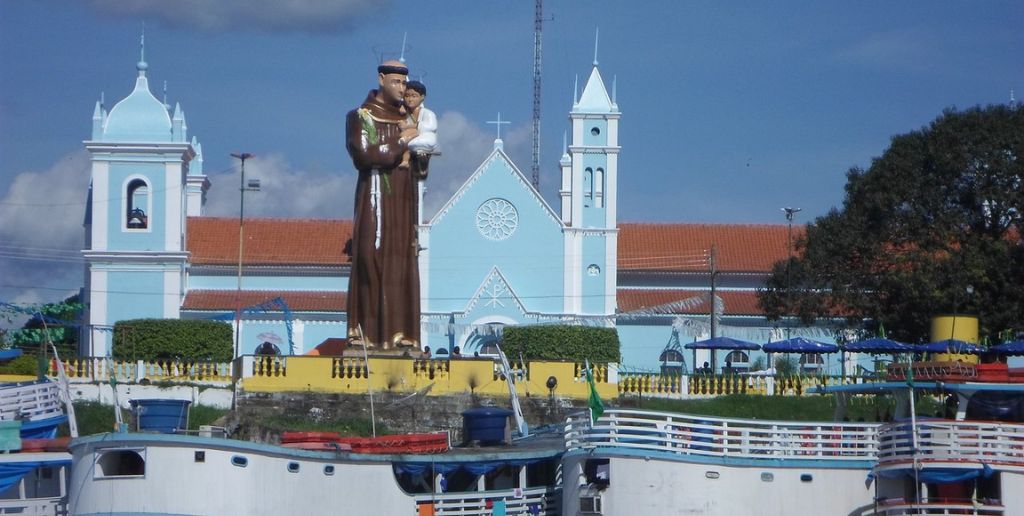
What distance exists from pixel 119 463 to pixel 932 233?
3052 cm

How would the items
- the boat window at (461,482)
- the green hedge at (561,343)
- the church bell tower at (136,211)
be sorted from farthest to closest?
the church bell tower at (136,211), the green hedge at (561,343), the boat window at (461,482)

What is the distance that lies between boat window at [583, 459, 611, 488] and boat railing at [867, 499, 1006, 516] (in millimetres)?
4395

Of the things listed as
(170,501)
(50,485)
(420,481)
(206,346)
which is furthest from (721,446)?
(206,346)

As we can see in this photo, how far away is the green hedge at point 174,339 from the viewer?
52.9 m

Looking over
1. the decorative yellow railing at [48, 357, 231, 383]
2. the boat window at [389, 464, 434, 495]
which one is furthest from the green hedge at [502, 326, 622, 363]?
the boat window at [389, 464, 434, 495]

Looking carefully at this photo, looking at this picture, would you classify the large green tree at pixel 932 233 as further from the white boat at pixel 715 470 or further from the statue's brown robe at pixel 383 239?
the white boat at pixel 715 470

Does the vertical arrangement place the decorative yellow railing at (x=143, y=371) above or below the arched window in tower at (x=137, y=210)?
below

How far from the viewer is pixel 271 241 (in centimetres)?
7262

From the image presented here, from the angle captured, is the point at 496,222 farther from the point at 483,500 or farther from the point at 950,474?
the point at 950,474

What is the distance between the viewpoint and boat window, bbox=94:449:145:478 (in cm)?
2800

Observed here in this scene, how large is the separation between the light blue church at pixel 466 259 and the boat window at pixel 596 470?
37.9 metres

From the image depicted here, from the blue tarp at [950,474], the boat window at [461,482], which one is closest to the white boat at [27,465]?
the boat window at [461,482]

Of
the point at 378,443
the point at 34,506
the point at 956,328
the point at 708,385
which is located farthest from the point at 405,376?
the point at 956,328

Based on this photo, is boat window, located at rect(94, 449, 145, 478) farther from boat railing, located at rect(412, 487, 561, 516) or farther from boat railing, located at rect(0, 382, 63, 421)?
boat railing, located at rect(0, 382, 63, 421)
